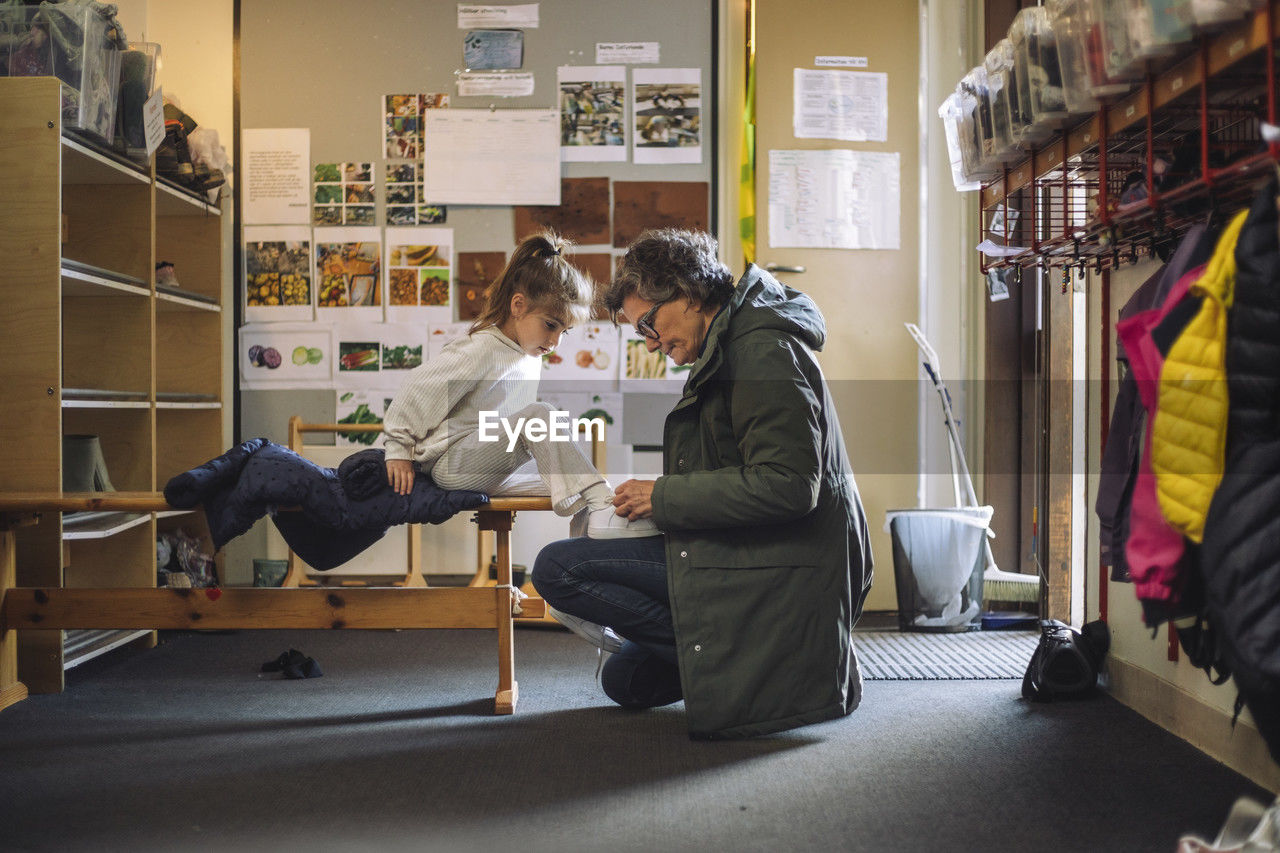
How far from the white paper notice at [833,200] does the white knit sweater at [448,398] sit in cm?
166

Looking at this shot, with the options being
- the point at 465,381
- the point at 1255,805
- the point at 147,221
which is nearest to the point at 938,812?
the point at 1255,805

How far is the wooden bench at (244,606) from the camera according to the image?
226 centimetres

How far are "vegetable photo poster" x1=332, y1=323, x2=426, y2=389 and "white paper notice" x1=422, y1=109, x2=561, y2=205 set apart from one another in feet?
1.72

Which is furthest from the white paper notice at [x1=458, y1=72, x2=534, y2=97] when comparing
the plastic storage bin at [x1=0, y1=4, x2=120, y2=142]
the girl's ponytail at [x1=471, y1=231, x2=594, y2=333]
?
the girl's ponytail at [x1=471, y1=231, x2=594, y2=333]

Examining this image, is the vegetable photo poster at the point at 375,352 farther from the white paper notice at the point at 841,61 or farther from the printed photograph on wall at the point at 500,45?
the white paper notice at the point at 841,61

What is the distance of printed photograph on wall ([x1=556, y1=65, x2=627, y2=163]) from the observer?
12.1 ft

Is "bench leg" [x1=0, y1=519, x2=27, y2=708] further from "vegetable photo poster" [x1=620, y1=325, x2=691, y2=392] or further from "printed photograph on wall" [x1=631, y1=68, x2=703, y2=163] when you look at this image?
"printed photograph on wall" [x1=631, y1=68, x2=703, y2=163]

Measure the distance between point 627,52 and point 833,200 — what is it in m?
0.90

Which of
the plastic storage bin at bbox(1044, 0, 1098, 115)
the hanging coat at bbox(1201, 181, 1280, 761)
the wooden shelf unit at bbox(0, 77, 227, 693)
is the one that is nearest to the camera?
the hanging coat at bbox(1201, 181, 1280, 761)

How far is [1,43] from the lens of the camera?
253 cm

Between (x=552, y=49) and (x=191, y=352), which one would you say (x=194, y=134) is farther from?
(x=552, y=49)

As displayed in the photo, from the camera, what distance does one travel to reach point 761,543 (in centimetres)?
197

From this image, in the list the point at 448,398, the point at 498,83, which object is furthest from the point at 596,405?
the point at 448,398

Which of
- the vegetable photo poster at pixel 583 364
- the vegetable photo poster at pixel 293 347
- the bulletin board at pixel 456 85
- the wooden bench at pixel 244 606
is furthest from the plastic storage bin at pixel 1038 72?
the vegetable photo poster at pixel 293 347
